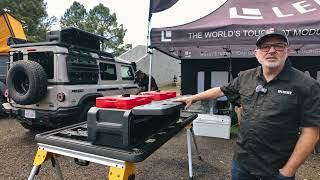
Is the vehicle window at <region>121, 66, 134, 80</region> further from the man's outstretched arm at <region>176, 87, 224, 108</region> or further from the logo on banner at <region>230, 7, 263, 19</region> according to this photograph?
the man's outstretched arm at <region>176, 87, 224, 108</region>

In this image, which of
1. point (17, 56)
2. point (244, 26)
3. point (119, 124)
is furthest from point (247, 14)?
point (17, 56)

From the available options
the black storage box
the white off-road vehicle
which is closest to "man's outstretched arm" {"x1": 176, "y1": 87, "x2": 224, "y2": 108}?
the black storage box

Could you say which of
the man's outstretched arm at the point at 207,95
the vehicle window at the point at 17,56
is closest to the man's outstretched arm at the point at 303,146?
the man's outstretched arm at the point at 207,95

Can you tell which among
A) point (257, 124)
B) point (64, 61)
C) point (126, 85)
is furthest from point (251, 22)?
point (126, 85)

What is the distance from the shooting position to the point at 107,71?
292 inches

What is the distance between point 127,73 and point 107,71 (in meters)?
1.16

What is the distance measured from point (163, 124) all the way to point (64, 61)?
372cm

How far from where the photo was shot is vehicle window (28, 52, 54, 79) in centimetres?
589

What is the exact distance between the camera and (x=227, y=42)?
15.9ft

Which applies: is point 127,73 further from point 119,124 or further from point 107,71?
point 119,124

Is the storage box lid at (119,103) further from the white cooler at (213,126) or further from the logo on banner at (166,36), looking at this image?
the white cooler at (213,126)

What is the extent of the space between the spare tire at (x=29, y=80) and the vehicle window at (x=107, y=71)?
5.62 feet

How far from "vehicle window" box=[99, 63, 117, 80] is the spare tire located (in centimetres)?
171

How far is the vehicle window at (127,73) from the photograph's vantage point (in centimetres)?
823
